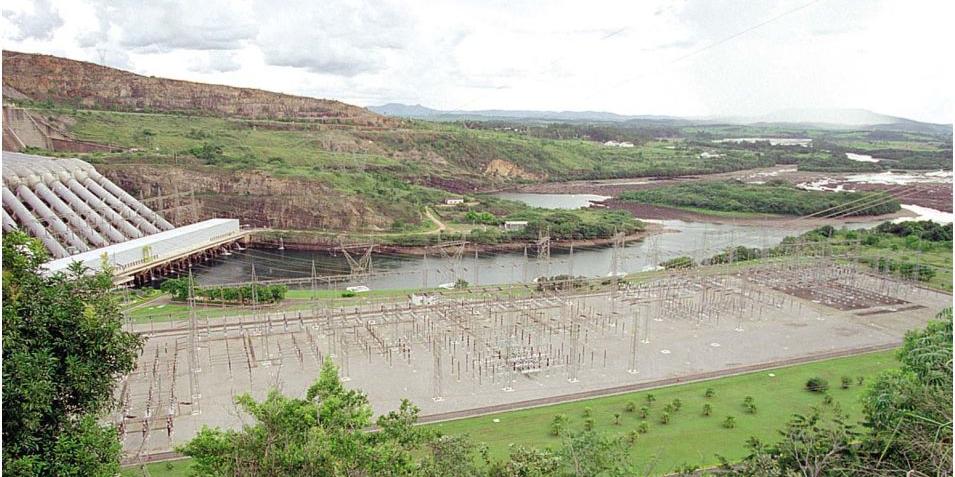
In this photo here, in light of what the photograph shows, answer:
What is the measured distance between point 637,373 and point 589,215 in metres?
30.1

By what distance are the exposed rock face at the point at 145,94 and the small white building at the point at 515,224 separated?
31897 mm

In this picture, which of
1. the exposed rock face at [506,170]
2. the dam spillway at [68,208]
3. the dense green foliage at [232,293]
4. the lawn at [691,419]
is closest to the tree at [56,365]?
the lawn at [691,419]

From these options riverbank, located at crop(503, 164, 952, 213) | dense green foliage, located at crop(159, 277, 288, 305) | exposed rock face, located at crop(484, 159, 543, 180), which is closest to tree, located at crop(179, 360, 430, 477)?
dense green foliage, located at crop(159, 277, 288, 305)

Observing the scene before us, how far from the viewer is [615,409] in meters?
15.8

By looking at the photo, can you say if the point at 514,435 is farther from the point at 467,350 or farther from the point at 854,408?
the point at 854,408

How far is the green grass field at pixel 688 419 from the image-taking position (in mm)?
13586

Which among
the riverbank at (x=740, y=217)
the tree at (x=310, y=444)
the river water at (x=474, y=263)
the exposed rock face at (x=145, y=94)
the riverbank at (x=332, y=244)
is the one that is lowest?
the river water at (x=474, y=263)

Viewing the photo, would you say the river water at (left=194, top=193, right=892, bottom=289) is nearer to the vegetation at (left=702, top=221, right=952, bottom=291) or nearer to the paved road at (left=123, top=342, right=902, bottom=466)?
the vegetation at (left=702, top=221, right=952, bottom=291)

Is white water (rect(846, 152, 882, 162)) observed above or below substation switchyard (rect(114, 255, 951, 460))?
above

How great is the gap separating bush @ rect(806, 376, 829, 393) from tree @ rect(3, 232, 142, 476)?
15.6 meters

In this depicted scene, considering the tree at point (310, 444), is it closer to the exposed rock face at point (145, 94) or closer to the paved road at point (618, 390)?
the paved road at point (618, 390)

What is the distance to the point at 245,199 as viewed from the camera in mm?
44594

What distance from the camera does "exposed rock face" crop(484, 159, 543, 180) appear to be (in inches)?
2618

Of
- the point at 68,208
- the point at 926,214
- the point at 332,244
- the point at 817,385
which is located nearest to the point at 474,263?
the point at 332,244
